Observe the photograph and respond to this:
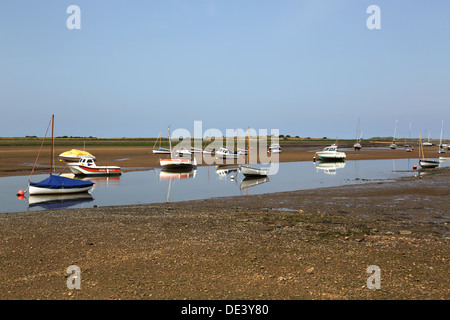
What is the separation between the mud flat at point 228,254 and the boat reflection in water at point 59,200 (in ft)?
18.4

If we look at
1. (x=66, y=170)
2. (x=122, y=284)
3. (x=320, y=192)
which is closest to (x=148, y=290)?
(x=122, y=284)

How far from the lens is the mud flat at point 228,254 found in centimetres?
848

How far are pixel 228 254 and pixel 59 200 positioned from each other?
63.6 feet

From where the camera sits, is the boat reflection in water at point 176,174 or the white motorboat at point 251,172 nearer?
the white motorboat at point 251,172

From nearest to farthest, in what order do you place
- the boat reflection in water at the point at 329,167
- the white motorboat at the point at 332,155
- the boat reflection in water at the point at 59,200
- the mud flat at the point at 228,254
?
the mud flat at the point at 228,254, the boat reflection in water at the point at 59,200, the boat reflection in water at the point at 329,167, the white motorboat at the point at 332,155

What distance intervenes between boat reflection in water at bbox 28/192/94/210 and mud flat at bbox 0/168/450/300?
560 cm

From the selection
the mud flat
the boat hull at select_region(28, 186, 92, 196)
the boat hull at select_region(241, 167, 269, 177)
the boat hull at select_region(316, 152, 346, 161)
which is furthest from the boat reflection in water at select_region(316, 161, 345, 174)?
the boat hull at select_region(28, 186, 92, 196)

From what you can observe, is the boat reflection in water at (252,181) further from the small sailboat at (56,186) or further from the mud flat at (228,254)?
the mud flat at (228,254)

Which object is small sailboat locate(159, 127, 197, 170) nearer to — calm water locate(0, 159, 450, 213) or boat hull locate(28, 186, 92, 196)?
calm water locate(0, 159, 450, 213)

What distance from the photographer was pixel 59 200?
26.2 meters

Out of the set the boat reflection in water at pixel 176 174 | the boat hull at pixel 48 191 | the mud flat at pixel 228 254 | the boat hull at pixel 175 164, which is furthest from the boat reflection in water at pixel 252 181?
the mud flat at pixel 228 254

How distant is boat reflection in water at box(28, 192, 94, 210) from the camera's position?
2386 centimetres

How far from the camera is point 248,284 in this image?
28.8 ft
